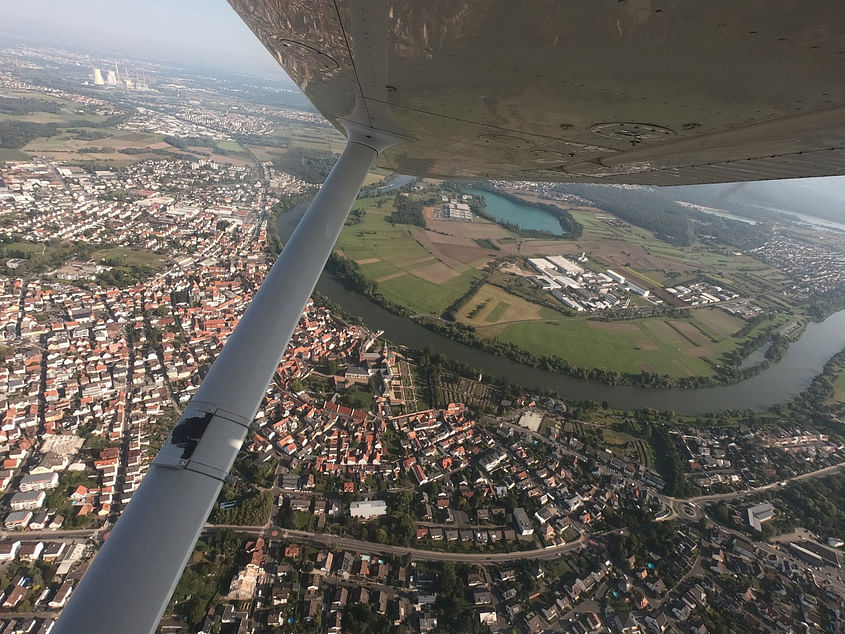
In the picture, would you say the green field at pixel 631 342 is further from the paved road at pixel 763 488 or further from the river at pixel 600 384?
the paved road at pixel 763 488

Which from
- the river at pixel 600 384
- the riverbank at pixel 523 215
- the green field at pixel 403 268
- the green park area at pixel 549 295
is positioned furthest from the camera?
the riverbank at pixel 523 215

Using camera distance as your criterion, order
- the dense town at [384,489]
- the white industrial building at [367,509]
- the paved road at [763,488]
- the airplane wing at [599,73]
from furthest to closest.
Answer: the paved road at [763,488] → the white industrial building at [367,509] → the dense town at [384,489] → the airplane wing at [599,73]

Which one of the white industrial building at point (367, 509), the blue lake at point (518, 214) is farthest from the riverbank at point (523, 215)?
the white industrial building at point (367, 509)

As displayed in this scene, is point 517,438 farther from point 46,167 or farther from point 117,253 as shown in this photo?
point 46,167

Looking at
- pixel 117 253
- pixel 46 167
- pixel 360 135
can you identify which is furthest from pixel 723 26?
pixel 46 167

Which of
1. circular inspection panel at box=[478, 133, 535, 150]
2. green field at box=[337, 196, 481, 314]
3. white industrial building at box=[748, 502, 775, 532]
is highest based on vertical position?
circular inspection panel at box=[478, 133, 535, 150]

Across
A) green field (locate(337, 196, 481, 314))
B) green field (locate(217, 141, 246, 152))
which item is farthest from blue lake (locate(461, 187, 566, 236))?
green field (locate(217, 141, 246, 152))

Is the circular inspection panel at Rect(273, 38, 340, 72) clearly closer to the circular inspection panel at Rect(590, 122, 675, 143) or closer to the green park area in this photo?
the circular inspection panel at Rect(590, 122, 675, 143)
